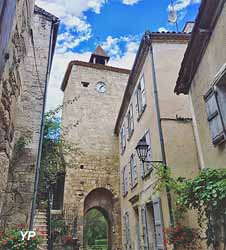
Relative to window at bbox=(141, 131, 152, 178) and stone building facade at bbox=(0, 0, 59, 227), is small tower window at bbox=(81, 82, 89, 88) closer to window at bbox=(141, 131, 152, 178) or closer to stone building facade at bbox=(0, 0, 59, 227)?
stone building facade at bbox=(0, 0, 59, 227)

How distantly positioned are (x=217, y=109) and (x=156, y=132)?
3319 millimetres

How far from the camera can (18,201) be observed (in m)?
5.83

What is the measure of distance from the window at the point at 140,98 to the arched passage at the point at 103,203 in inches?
234

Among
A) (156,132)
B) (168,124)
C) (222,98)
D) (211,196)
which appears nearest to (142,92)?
(156,132)

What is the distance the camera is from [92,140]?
14.0m

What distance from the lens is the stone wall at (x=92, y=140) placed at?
12320 mm

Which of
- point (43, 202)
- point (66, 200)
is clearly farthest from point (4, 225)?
point (66, 200)

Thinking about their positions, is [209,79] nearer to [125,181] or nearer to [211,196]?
[211,196]

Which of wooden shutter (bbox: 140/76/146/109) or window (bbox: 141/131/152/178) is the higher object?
wooden shutter (bbox: 140/76/146/109)

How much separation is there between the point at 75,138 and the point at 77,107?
6.43ft

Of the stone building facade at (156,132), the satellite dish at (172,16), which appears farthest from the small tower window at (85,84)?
the satellite dish at (172,16)

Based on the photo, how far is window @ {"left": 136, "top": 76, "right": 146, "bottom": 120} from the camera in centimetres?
850

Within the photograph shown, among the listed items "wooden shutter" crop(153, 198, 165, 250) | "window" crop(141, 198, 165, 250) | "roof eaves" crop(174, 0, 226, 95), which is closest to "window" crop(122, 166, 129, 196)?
"window" crop(141, 198, 165, 250)

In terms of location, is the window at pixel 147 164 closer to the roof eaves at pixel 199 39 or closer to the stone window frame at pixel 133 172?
the stone window frame at pixel 133 172
